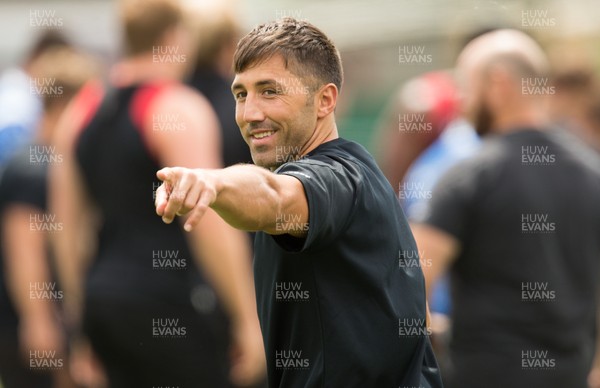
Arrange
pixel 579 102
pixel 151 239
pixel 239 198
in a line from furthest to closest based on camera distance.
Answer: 1. pixel 579 102
2. pixel 151 239
3. pixel 239 198

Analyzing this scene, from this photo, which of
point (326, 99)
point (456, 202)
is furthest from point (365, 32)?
point (326, 99)

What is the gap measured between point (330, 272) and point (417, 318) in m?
0.38

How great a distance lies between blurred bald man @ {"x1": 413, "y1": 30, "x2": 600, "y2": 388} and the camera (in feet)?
19.4

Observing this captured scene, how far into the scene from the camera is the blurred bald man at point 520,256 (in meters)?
5.91

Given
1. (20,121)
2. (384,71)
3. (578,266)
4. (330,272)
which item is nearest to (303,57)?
(330,272)

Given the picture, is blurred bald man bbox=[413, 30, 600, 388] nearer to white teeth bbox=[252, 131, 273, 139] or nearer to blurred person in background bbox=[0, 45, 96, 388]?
white teeth bbox=[252, 131, 273, 139]

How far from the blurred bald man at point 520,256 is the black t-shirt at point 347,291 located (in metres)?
2.27

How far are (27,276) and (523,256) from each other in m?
3.17

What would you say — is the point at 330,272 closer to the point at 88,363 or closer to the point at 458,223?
the point at 458,223

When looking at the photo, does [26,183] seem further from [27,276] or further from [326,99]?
[326,99]

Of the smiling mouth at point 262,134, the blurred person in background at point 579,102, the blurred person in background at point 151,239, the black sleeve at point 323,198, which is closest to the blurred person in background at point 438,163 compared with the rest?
the blurred person in background at point 151,239

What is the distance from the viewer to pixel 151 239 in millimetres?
5676

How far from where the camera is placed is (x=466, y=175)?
5934mm

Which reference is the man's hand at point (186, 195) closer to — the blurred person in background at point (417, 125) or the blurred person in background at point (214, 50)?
the blurred person in background at point (214, 50)
